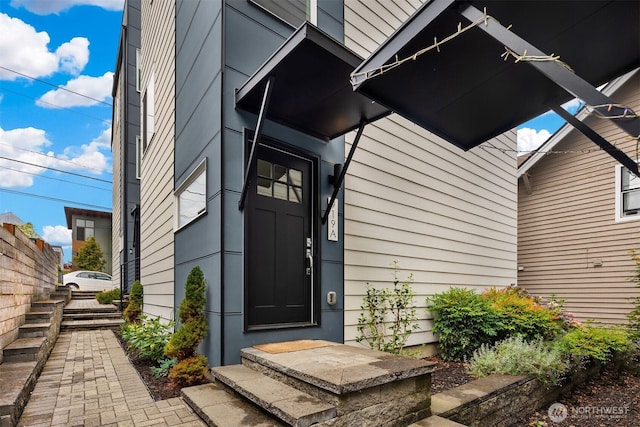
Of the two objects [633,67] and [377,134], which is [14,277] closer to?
[377,134]

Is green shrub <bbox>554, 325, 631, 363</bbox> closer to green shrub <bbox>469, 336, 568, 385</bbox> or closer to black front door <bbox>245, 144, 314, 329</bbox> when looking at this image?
green shrub <bbox>469, 336, 568, 385</bbox>

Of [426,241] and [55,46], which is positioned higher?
[55,46]

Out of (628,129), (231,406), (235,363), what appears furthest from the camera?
(235,363)

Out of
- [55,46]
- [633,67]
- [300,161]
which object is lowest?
[300,161]

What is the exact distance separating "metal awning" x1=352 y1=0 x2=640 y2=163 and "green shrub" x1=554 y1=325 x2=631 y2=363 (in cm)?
271

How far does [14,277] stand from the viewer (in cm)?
389

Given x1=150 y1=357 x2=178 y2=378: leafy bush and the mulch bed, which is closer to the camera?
the mulch bed

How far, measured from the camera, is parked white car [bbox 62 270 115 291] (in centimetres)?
1498

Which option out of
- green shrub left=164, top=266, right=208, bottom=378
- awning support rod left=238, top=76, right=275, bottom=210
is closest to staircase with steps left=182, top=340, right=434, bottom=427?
green shrub left=164, top=266, right=208, bottom=378

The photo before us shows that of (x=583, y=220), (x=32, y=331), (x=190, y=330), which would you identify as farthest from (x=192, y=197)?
(x=583, y=220)

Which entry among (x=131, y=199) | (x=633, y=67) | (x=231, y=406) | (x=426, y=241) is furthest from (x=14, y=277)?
(x=131, y=199)

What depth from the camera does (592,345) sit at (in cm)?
429

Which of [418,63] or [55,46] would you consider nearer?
[418,63]

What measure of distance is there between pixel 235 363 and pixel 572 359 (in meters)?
3.69
